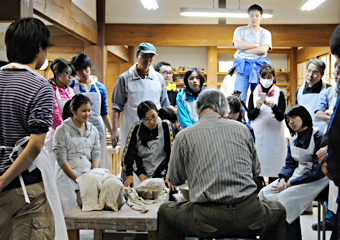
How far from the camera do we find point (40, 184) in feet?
4.93

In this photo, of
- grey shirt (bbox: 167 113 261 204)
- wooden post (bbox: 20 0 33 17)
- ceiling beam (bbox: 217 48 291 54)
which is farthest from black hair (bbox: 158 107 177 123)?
ceiling beam (bbox: 217 48 291 54)

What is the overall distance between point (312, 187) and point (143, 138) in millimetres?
1419

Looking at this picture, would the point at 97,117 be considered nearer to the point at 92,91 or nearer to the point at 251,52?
the point at 92,91

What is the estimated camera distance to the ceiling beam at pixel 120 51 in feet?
25.8

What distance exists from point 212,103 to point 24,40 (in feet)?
3.69

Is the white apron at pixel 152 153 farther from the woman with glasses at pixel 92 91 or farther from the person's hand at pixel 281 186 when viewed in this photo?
the person's hand at pixel 281 186

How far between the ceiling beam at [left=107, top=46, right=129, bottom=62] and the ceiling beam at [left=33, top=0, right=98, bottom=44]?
5.29 ft

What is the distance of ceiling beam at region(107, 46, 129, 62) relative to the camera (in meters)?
7.85

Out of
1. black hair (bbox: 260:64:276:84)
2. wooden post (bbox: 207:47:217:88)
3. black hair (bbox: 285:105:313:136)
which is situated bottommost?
black hair (bbox: 285:105:313:136)

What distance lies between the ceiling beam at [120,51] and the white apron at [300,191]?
5.72 m

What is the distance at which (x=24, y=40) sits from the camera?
144cm

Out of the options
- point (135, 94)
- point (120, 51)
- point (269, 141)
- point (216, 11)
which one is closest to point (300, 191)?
point (269, 141)

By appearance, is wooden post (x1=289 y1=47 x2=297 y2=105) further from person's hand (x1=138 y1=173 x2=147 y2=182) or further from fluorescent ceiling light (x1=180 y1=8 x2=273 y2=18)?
person's hand (x1=138 y1=173 x2=147 y2=182)

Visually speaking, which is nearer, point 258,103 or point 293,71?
point 258,103
